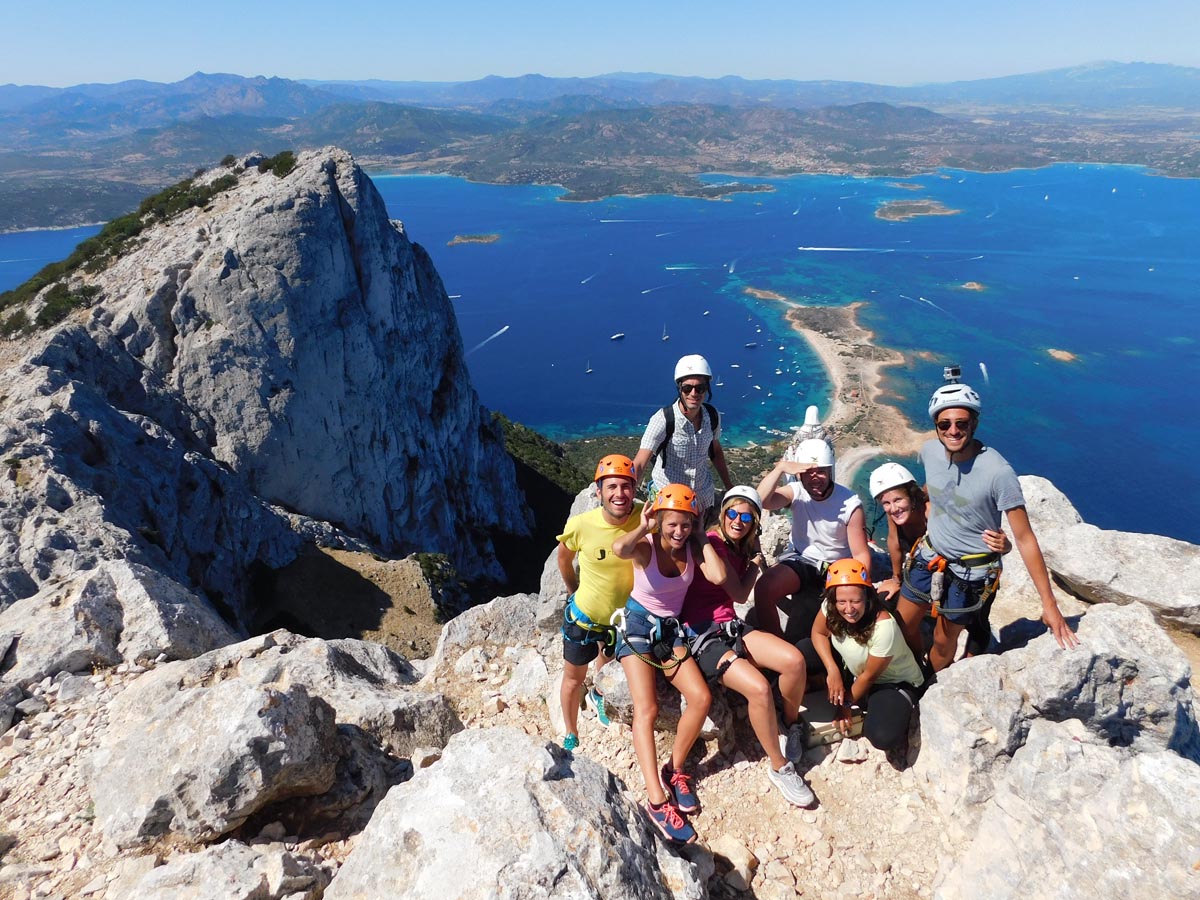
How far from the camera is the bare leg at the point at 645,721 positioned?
5.43 metres

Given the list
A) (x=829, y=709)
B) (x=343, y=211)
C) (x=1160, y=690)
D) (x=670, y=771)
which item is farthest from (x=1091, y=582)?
(x=343, y=211)

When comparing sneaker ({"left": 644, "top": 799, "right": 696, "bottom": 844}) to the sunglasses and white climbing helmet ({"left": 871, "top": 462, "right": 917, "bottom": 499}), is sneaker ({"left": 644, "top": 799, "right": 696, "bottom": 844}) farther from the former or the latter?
the sunglasses

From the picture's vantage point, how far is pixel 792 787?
5.84m

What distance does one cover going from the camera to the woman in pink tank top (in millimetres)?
5613

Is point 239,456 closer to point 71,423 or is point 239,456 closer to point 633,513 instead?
point 71,423

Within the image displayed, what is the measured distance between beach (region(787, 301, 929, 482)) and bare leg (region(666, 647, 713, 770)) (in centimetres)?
6598

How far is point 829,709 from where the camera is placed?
6.61 m

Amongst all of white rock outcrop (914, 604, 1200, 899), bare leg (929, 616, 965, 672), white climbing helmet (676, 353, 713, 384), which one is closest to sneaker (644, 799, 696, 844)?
white rock outcrop (914, 604, 1200, 899)

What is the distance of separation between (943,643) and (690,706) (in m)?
2.80

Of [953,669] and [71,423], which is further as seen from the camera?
[71,423]

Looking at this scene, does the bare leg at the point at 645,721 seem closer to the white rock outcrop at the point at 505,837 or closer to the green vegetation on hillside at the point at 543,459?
the white rock outcrop at the point at 505,837

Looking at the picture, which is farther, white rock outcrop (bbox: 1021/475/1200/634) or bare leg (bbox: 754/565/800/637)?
white rock outcrop (bbox: 1021/475/1200/634)

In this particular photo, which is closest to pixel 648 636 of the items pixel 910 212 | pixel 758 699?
pixel 758 699

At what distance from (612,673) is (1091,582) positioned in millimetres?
7656
